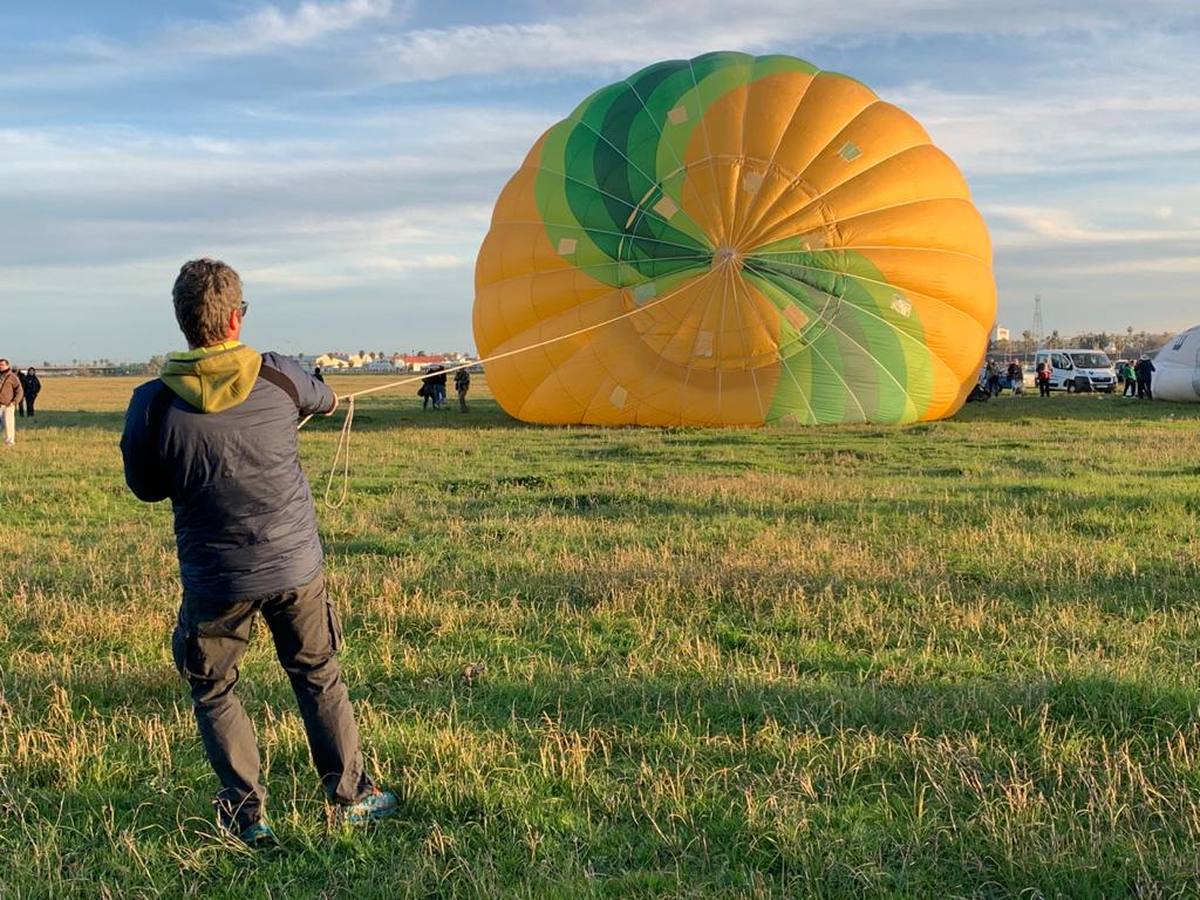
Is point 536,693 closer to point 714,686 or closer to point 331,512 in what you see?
point 714,686

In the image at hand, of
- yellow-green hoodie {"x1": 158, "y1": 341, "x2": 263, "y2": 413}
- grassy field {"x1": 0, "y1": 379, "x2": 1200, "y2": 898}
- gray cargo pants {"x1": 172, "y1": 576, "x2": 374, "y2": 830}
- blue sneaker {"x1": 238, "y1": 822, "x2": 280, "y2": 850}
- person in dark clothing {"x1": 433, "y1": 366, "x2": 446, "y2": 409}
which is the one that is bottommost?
blue sneaker {"x1": 238, "y1": 822, "x2": 280, "y2": 850}

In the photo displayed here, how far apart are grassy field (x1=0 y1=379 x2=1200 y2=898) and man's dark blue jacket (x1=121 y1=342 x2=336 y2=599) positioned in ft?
2.80

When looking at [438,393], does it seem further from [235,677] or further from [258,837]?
[258,837]

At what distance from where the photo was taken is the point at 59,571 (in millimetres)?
7555

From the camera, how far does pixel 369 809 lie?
143 inches

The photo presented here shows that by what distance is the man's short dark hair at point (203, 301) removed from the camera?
11.2ft

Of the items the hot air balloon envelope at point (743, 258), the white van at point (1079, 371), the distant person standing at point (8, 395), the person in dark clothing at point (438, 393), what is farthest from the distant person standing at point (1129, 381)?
the distant person standing at point (8, 395)

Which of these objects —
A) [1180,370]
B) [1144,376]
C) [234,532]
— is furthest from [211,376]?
[1144,376]

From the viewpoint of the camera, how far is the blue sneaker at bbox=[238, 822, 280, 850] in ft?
11.4

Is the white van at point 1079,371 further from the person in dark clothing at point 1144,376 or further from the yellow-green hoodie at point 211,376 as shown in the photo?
the yellow-green hoodie at point 211,376

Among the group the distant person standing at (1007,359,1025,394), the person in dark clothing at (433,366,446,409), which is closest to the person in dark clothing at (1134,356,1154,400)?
the distant person standing at (1007,359,1025,394)

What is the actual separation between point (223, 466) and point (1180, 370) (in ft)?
95.9

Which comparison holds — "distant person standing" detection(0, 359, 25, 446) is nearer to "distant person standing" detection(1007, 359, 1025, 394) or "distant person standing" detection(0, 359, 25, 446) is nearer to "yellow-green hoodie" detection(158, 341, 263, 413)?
"yellow-green hoodie" detection(158, 341, 263, 413)

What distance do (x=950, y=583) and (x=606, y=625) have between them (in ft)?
7.47
